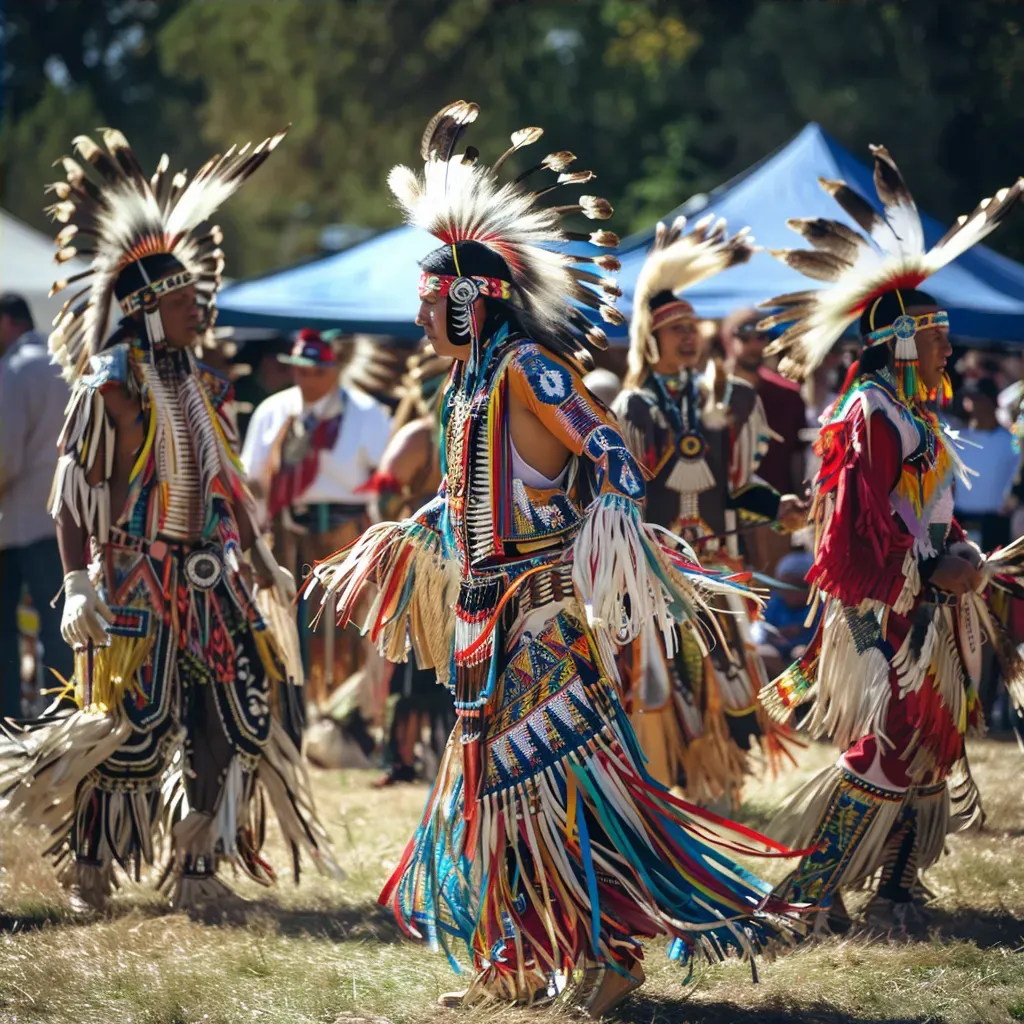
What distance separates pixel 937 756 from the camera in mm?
4855

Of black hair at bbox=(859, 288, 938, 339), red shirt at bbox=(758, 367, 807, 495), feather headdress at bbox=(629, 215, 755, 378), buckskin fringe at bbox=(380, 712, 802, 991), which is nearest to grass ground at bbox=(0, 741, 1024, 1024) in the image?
buckskin fringe at bbox=(380, 712, 802, 991)

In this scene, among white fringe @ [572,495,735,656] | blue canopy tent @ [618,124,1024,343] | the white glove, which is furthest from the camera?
blue canopy tent @ [618,124,1024,343]

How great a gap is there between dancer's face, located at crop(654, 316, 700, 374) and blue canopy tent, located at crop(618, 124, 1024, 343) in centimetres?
232

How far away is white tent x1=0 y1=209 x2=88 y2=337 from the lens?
12.0m

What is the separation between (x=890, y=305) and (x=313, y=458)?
361 centimetres

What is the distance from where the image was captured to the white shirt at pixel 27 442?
7.37 m

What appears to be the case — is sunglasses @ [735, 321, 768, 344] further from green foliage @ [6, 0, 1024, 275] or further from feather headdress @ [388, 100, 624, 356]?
green foliage @ [6, 0, 1024, 275]

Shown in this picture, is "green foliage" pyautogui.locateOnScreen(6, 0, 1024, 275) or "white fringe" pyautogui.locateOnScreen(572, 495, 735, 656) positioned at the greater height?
"green foliage" pyautogui.locateOnScreen(6, 0, 1024, 275)

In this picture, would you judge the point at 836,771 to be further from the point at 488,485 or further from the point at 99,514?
the point at 99,514

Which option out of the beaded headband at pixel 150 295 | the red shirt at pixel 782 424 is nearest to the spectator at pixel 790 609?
the red shirt at pixel 782 424

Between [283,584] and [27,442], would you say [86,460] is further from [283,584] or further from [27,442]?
[27,442]

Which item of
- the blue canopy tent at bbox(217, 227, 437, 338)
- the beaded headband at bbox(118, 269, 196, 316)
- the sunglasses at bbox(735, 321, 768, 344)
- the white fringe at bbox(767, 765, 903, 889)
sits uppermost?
the blue canopy tent at bbox(217, 227, 437, 338)

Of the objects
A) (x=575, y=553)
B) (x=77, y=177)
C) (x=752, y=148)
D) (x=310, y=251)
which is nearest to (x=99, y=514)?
(x=77, y=177)

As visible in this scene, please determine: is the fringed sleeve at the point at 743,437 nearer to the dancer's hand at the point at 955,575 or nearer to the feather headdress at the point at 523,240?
the dancer's hand at the point at 955,575
